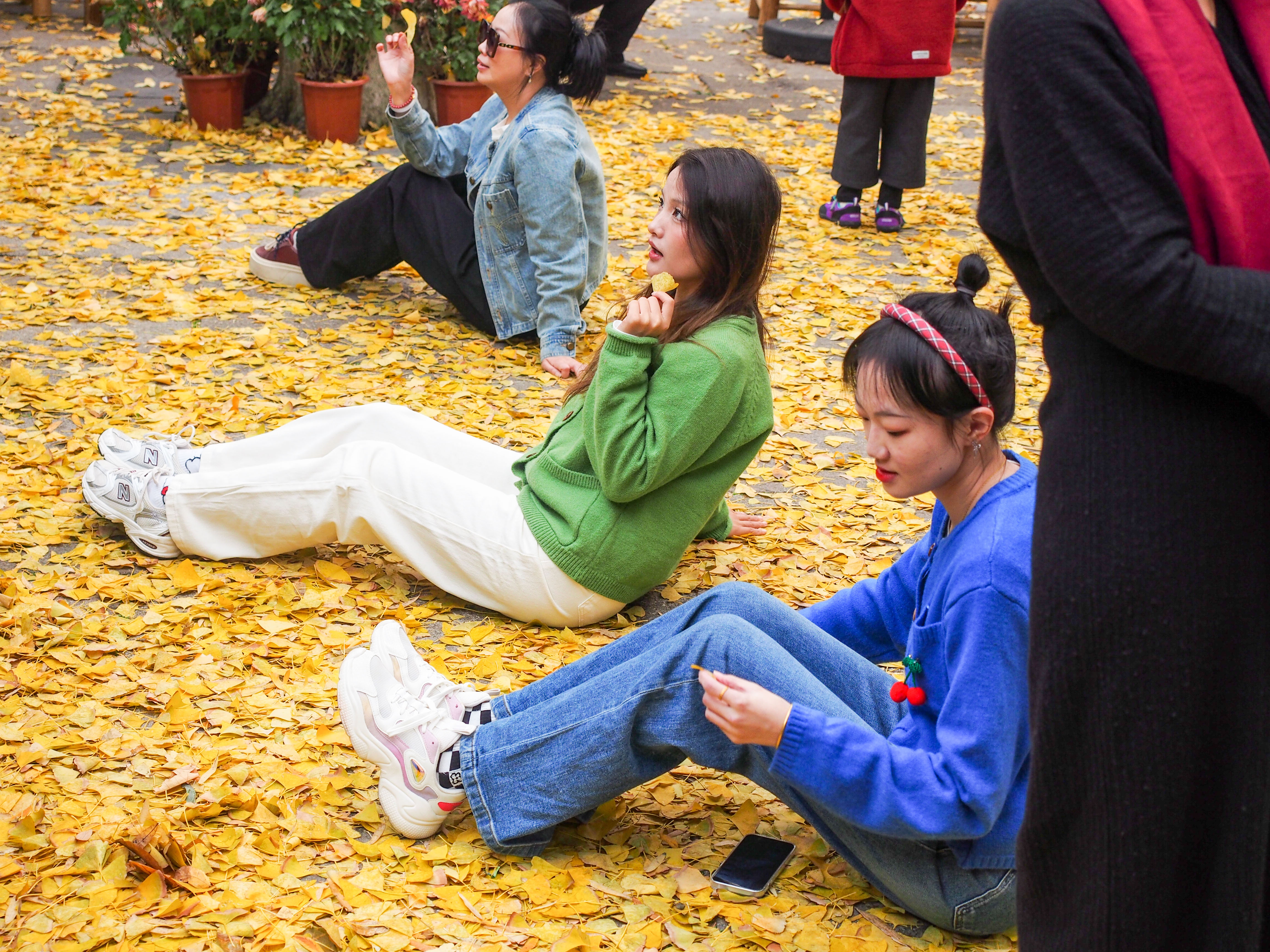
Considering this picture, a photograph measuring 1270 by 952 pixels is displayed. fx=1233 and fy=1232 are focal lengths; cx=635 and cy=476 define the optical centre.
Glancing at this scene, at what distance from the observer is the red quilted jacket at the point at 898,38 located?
228 inches

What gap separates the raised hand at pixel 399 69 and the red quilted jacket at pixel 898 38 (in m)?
2.31

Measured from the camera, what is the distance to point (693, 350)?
8.44 feet

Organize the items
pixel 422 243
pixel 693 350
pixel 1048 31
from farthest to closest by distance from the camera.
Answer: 1. pixel 422 243
2. pixel 693 350
3. pixel 1048 31

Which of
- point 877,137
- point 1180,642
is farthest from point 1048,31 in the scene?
point 877,137

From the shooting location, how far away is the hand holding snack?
8.23 ft

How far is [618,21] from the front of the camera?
909cm

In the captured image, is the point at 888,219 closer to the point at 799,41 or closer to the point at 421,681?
the point at 421,681

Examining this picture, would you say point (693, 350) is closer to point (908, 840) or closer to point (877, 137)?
point (908, 840)

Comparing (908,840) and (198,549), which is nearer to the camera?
(908,840)

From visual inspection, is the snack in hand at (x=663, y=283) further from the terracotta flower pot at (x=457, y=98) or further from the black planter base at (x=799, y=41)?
the black planter base at (x=799, y=41)

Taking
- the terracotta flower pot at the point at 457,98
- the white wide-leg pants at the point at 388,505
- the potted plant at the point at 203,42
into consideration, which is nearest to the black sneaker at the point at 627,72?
the terracotta flower pot at the point at 457,98

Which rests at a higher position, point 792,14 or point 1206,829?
point 792,14

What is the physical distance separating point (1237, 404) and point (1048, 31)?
0.41m

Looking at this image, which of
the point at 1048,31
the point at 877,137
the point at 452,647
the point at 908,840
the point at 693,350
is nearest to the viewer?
the point at 1048,31
